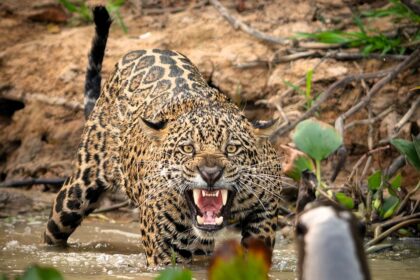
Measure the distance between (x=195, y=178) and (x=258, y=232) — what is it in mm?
735

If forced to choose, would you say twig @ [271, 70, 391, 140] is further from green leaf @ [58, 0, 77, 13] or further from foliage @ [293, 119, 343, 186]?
green leaf @ [58, 0, 77, 13]

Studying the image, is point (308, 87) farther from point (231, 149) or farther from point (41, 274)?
point (41, 274)

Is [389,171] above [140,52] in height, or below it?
below

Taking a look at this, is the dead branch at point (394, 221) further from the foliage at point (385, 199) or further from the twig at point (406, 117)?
the twig at point (406, 117)

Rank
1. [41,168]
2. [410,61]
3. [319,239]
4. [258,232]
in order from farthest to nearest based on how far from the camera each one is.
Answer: [41,168], [410,61], [258,232], [319,239]

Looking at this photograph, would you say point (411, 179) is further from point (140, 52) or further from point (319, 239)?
point (319, 239)

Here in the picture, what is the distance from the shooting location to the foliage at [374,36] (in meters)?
9.36

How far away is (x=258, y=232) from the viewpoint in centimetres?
658

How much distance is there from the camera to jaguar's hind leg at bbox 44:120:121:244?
25.7ft

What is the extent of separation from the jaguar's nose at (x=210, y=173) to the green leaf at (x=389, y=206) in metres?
2.13

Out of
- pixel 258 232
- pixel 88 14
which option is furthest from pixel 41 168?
pixel 258 232

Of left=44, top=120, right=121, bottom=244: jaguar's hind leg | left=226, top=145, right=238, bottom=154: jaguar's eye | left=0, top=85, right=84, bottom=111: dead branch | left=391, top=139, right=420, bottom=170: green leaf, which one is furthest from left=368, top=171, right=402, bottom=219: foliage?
left=0, top=85, right=84, bottom=111: dead branch

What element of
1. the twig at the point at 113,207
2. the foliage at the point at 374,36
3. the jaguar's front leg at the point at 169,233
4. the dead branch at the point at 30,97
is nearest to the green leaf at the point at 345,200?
the jaguar's front leg at the point at 169,233

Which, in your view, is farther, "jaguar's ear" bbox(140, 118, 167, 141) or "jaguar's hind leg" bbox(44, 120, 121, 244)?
"jaguar's hind leg" bbox(44, 120, 121, 244)
